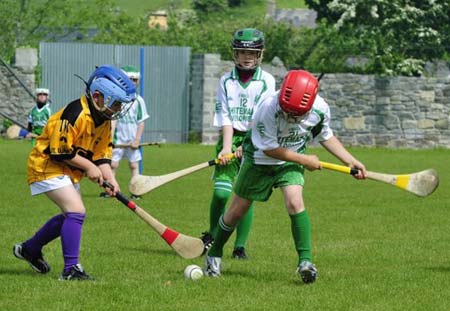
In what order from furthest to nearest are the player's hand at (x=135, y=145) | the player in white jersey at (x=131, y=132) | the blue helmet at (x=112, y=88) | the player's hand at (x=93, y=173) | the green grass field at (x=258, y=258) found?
the player in white jersey at (x=131, y=132), the player's hand at (x=135, y=145), the player's hand at (x=93, y=173), the blue helmet at (x=112, y=88), the green grass field at (x=258, y=258)

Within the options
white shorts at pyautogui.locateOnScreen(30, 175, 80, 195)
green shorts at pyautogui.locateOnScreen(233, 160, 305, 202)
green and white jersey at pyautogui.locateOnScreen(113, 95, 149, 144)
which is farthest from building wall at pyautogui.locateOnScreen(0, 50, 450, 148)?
white shorts at pyautogui.locateOnScreen(30, 175, 80, 195)

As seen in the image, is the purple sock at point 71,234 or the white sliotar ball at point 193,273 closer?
the purple sock at point 71,234

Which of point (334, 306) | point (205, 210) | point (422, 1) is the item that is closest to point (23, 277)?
point (334, 306)

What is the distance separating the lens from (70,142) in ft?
27.0

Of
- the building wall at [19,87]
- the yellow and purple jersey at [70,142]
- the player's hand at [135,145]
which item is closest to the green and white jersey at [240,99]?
the yellow and purple jersey at [70,142]

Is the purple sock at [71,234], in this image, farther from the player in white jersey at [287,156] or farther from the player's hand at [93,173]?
the player in white jersey at [287,156]

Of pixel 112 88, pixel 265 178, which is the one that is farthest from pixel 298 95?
pixel 112 88

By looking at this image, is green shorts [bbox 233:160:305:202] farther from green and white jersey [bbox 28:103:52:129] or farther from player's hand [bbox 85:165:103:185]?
green and white jersey [bbox 28:103:52:129]

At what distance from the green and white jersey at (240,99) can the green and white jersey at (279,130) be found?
1382 millimetres

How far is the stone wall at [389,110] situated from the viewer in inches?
1176

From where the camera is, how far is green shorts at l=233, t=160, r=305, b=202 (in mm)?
8484

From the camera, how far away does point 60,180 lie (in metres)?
8.42

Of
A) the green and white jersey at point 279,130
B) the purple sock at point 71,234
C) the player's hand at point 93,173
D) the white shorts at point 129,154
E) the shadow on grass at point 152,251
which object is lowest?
the white shorts at point 129,154

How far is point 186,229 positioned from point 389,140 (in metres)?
18.6
